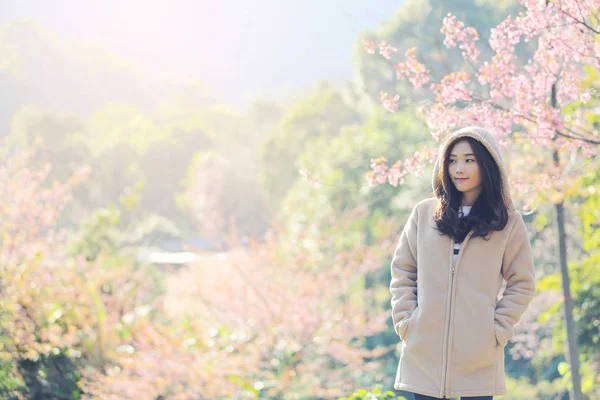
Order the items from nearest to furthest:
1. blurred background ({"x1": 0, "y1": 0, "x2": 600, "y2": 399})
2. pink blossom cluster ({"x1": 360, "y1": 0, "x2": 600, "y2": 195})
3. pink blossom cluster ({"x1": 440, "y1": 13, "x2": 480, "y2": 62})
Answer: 1. pink blossom cluster ({"x1": 360, "y1": 0, "x2": 600, "y2": 195})
2. pink blossom cluster ({"x1": 440, "y1": 13, "x2": 480, "y2": 62})
3. blurred background ({"x1": 0, "y1": 0, "x2": 600, "y2": 399})

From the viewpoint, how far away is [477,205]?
229 cm

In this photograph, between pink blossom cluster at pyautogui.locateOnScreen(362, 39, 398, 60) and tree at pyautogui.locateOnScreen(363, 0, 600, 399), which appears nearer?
tree at pyautogui.locateOnScreen(363, 0, 600, 399)

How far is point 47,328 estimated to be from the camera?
540 centimetres

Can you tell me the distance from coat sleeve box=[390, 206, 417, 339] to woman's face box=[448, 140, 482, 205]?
168 mm

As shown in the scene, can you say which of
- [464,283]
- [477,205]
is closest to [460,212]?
[477,205]

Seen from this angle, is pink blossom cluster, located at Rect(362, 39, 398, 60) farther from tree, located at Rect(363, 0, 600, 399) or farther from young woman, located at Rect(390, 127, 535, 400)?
young woman, located at Rect(390, 127, 535, 400)

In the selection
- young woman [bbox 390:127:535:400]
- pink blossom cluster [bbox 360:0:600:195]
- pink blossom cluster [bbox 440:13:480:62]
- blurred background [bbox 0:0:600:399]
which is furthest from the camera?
blurred background [bbox 0:0:600:399]

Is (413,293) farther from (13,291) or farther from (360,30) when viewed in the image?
(13,291)

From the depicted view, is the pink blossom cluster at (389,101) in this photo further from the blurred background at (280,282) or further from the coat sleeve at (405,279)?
the coat sleeve at (405,279)

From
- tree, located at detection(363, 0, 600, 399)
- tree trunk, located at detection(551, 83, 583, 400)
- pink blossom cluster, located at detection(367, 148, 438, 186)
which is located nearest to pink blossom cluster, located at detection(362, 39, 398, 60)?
tree, located at detection(363, 0, 600, 399)

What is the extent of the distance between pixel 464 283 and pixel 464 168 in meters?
0.34

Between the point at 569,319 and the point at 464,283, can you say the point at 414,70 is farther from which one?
the point at 569,319

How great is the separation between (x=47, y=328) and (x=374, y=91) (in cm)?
1378

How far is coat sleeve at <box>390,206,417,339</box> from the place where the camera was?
2.28 meters
